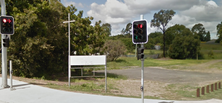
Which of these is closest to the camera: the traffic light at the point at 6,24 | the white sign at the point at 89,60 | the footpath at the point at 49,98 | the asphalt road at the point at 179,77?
the footpath at the point at 49,98

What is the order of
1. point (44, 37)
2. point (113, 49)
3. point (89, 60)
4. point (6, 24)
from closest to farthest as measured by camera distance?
point (6, 24)
point (89, 60)
point (44, 37)
point (113, 49)

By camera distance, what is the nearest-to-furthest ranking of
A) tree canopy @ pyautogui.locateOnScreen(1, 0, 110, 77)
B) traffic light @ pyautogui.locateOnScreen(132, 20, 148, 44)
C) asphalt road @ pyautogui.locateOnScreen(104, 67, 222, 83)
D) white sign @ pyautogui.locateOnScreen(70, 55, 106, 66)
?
traffic light @ pyautogui.locateOnScreen(132, 20, 148, 44)
white sign @ pyautogui.locateOnScreen(70, 55, 106, 66)
tree canopy @ pyautogui.locateOnScreen(1, 0, 110, 77)
asphalt road @ pyautogui.locateOnScreen(104, 67, 222, 83)

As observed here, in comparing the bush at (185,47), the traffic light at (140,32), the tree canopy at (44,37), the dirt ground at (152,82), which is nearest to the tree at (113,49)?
the dirt ground at (152,82)

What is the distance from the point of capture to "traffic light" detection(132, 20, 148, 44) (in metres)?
7.80

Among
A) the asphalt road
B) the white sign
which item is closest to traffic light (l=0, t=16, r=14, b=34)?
the white sign

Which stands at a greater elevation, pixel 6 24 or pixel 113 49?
pixel 6 24

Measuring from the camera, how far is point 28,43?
1603 centimetres

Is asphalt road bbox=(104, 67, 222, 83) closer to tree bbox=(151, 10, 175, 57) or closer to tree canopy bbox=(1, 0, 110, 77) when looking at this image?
tree canopy bbox=(1, 0, 110, 77)

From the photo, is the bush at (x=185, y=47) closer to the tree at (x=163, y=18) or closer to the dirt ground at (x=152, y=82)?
the tree at (x=163, y=18)

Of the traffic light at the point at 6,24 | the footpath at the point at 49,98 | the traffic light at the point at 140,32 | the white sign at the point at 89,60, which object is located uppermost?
the traffic light at the point at 6,24

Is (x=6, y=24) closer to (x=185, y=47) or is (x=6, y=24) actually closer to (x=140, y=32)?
(x=140, y=32)

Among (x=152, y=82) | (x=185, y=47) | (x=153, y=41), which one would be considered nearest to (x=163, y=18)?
(x=185, y=47)

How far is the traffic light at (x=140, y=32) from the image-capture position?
780 centimetres

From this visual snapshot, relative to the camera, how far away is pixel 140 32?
7.84 m
